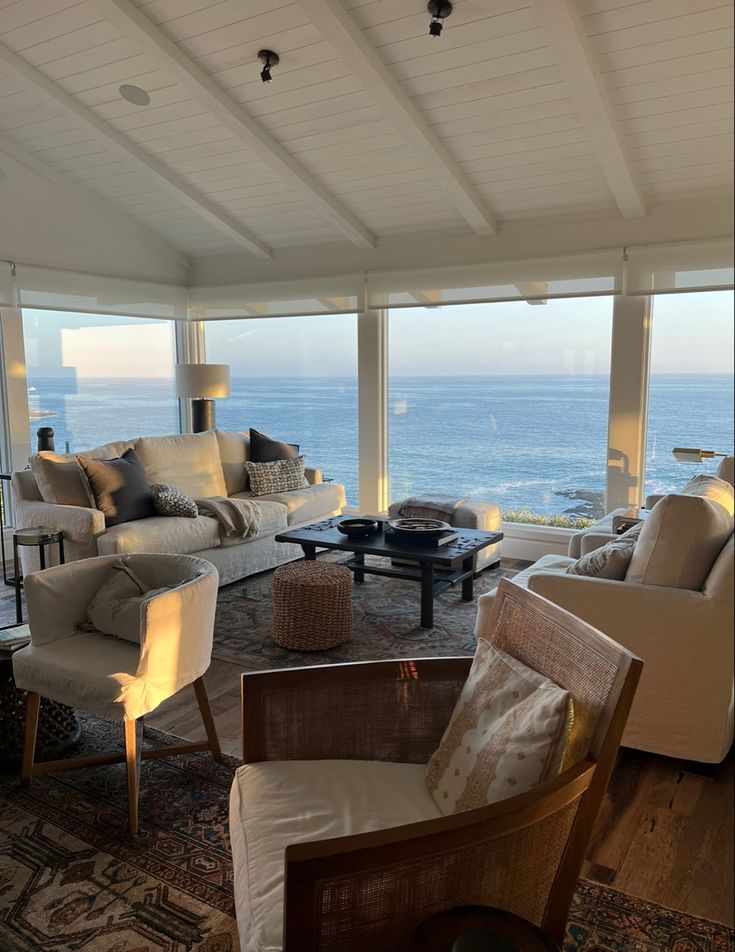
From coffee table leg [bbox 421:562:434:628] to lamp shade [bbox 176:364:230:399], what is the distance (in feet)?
8.86

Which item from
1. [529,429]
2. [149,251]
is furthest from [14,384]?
[529,429]

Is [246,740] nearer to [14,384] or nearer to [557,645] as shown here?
[557,645]

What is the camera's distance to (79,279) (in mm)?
5680

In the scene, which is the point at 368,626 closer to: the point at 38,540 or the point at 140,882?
the point at 38,540

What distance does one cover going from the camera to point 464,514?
4.63m

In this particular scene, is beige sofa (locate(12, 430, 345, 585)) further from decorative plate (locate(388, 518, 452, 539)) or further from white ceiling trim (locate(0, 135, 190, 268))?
white ceiling trim (locate(0, 135, 190, 268))

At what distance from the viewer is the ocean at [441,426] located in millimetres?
5539

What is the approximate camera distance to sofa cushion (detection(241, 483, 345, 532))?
16.4 ft

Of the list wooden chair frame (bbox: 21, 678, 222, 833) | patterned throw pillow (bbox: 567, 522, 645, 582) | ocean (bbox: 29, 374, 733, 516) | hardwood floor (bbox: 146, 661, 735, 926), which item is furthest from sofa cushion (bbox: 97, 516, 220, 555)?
patterned throw pillow (bbox: 567, 522, 645, 582)

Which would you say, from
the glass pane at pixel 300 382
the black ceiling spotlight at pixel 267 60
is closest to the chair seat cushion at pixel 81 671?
the black ceiling spotlight at pixel 267 60

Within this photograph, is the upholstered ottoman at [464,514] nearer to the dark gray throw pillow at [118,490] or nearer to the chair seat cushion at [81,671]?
the dark gray throw pillow at [118,490]

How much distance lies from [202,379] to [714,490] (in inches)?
155

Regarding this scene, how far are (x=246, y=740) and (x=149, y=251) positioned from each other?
5446mm

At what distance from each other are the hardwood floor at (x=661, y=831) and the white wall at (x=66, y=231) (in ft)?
13.0
